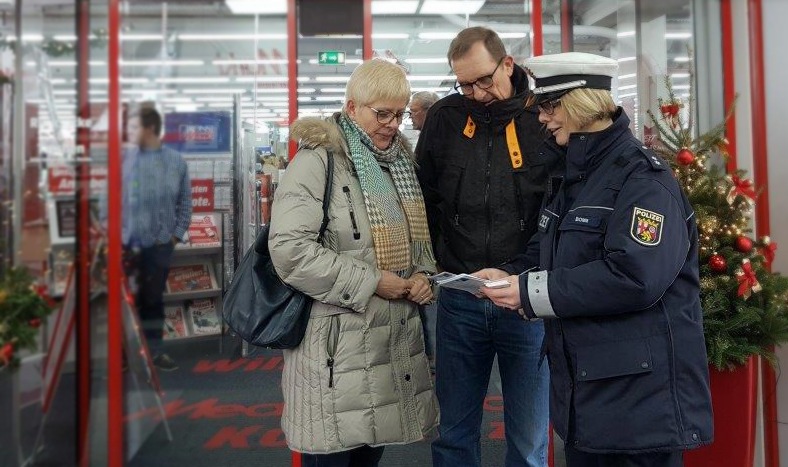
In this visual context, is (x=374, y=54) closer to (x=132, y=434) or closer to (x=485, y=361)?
(x=485, y=361)

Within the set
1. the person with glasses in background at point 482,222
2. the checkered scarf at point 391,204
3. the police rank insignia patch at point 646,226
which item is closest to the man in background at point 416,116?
the person with glasses in background at point 482,222

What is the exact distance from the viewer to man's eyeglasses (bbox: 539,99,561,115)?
146cm

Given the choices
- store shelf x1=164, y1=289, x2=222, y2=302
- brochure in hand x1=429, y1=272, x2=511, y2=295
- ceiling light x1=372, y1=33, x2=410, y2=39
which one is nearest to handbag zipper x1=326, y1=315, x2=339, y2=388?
brochure in hand x1=429, y1=272, x2=511, y2=295

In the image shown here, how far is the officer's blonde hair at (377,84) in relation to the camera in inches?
64.6

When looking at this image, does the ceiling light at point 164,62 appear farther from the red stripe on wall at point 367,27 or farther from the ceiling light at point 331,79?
the red stripe on wall at point 367,27

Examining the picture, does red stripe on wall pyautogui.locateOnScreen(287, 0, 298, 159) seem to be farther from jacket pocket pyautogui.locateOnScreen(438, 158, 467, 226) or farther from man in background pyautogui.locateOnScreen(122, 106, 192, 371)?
jacket pocket pyautogui.locateOnScreen(438, 158, 467, 226)

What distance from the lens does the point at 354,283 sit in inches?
61.3

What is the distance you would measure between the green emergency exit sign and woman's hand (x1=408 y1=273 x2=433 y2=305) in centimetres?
153

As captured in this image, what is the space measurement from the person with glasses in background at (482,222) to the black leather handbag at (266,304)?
1.64 feet

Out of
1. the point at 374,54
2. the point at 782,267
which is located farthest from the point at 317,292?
the point at 782,267

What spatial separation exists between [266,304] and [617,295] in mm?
901

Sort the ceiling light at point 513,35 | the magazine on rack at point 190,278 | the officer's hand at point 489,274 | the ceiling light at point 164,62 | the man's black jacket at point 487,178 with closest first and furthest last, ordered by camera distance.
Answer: the officer's hand at point 489,274 < the man's black jacket at point 487,178 < the ceiling light at point 513,35 < the magazine on rack at point 190,278 < the ceiling light at point 164,62

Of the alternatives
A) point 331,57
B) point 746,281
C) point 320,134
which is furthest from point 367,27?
point 746,281

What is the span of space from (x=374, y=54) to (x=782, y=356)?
7.65 feet
